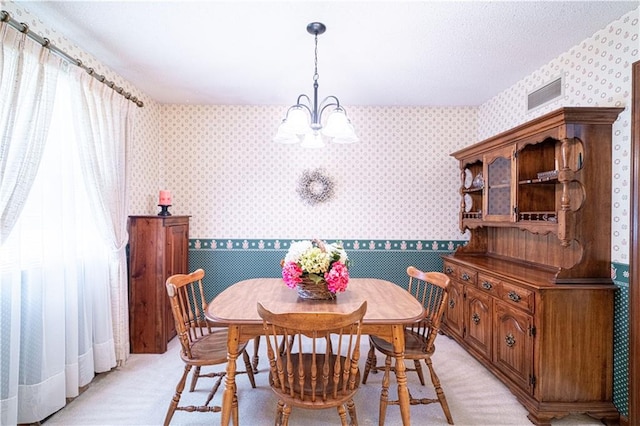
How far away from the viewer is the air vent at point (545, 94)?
259 centimetres

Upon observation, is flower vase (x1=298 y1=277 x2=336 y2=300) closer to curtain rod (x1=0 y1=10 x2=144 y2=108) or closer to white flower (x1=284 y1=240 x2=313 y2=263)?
A: white flower (x1=284 y1=240 x2=313 y2=263)

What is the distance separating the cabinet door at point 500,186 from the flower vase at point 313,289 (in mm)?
1709

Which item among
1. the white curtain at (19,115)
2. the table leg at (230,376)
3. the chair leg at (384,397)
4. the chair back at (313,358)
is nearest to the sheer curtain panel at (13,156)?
the white curtain at (19,115)

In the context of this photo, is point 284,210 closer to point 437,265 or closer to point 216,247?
point 216,247

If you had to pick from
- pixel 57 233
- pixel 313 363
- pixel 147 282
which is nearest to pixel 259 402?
pixel 313 363

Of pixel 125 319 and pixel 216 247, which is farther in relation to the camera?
pixel 216 247

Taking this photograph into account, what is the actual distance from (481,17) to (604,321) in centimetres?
214

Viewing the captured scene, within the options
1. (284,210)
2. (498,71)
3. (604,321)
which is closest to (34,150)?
(284,210)

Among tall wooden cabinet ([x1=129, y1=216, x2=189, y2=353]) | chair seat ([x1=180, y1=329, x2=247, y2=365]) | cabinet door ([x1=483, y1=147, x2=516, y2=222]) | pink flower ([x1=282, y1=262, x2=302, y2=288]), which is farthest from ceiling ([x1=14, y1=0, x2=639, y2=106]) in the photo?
chair seat ([x1=180, y1=329, x2=247, y2=365])

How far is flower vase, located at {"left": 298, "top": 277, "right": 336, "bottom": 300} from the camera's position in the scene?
6.57 ft

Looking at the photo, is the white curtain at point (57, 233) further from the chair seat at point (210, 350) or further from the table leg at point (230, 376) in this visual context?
the table leg at point (230, 376)

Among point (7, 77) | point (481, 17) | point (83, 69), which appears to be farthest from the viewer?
point (83, 69)

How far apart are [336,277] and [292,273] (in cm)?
27

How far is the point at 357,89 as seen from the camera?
325 centimetres
